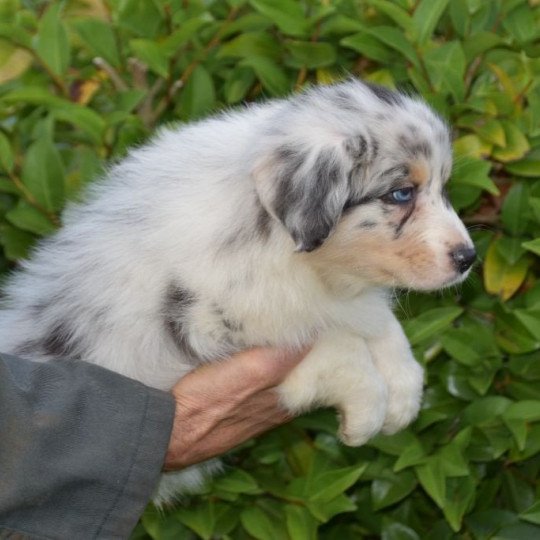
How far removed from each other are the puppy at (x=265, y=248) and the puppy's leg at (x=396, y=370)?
2.9 inches

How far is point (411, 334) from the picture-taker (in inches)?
136

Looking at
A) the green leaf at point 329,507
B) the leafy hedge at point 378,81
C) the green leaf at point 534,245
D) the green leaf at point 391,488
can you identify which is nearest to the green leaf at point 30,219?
A: the leafy hedge at point 378,81

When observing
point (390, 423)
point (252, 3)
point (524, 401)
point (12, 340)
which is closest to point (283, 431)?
point (390, 423)

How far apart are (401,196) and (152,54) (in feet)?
3.12

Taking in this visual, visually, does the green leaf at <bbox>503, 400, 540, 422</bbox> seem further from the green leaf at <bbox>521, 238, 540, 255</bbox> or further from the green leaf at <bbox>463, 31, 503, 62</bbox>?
the green leaf at <bbox>463, 31, 503, 62</bbox>

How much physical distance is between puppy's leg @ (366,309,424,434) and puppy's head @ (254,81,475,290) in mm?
352

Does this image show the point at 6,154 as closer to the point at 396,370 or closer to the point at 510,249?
the point at 396,370

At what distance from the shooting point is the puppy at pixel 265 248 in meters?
2.84

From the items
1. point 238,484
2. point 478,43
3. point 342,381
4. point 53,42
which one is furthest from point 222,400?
point 478,43

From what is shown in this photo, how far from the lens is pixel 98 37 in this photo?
351 cm

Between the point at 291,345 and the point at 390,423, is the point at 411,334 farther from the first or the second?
the point at 291,345

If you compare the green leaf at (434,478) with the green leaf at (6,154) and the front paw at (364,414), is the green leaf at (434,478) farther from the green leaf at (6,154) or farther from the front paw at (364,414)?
the green leaf at (6,154)

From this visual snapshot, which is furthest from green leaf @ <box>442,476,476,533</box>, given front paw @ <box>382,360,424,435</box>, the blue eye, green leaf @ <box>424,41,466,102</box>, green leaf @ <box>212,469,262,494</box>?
green leaf @ <box>424,41,466,102</box>

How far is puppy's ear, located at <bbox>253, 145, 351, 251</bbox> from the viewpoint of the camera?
8.92ft
